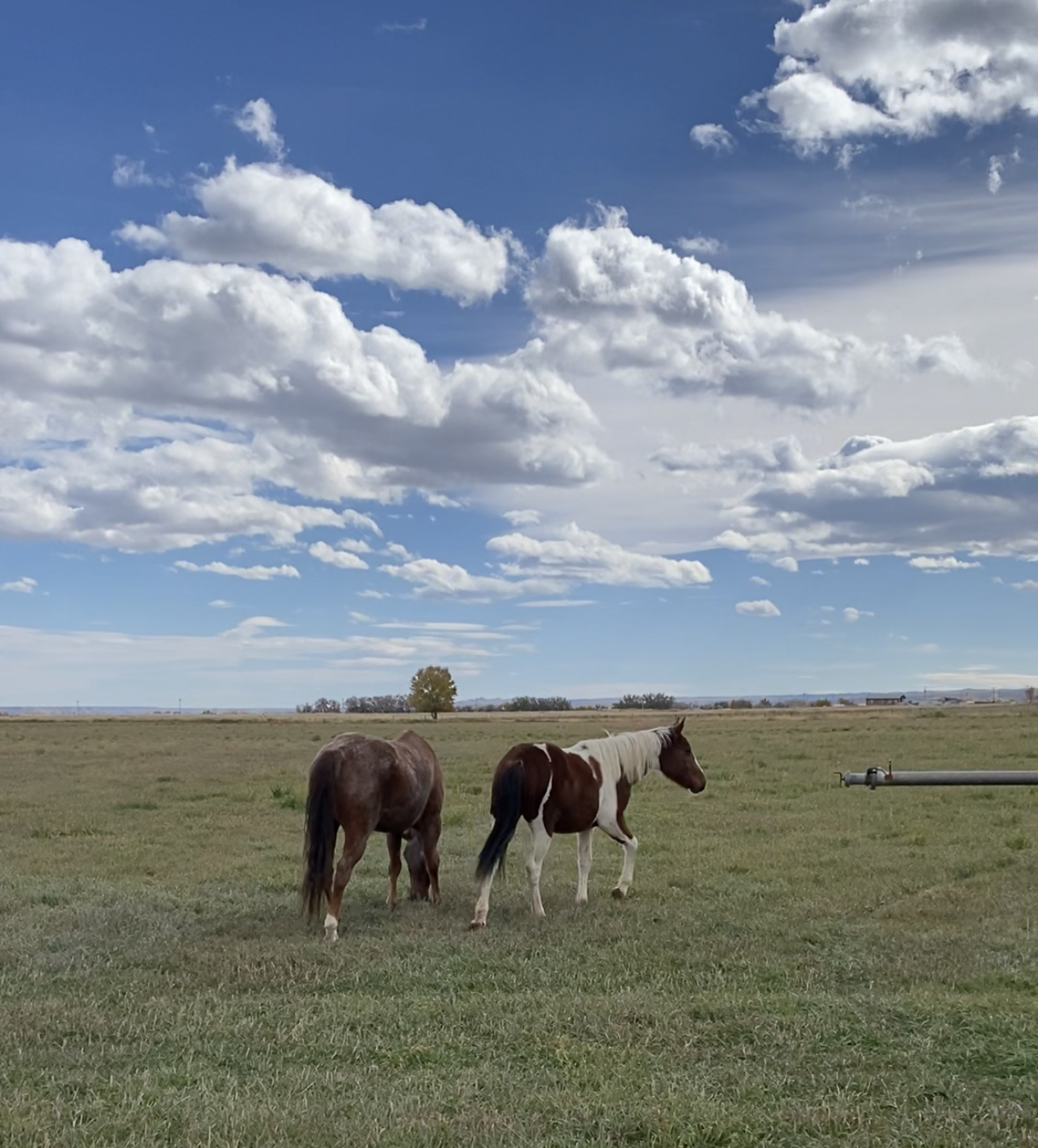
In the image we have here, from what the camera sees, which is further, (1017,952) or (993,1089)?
(1017,952)

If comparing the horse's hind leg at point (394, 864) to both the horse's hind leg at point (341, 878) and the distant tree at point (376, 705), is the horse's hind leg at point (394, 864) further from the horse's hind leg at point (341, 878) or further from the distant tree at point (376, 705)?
the distant tree at point (376, 705)

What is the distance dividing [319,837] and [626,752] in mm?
3577

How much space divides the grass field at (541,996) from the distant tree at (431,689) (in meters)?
85.4

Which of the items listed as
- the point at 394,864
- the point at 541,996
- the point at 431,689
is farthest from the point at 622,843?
the point at 431,689

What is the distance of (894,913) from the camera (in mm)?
10594

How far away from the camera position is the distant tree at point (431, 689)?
4008 inches

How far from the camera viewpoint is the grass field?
5.37 meters

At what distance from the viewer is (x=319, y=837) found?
1011 cm

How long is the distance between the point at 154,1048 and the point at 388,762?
4.36 metres

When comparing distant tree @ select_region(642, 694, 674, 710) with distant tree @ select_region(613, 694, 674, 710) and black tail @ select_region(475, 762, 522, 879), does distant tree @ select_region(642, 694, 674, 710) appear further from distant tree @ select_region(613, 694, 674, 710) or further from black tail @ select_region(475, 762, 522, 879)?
black tail @ select_region(475, 762, 522, 879)

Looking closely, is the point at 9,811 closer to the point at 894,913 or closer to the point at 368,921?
the point at 368,921

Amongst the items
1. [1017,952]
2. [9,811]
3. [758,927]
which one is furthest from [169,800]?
[1017,952]

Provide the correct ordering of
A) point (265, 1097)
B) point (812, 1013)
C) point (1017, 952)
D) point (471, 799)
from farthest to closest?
point (471, 799), point (1017, 952), point (812, 1013), point (265, 1097)

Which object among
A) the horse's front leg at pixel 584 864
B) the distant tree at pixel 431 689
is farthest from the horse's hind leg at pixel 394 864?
the distant tree at pixel 431 689
